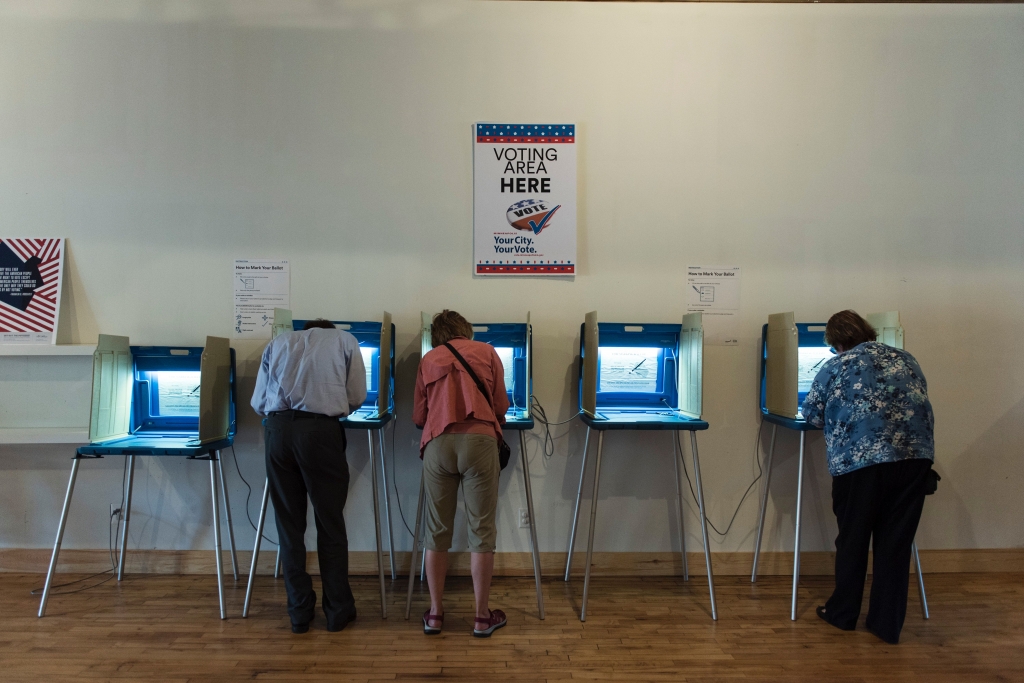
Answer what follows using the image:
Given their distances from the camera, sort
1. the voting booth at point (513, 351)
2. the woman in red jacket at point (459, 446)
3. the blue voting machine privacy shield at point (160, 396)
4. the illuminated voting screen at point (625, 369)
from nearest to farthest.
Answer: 1. the woman in red jacket at point (459, 446)
2. the blue voting machine privacy shield at point (160, 396)
3. the voting booth at point (513, 351)
4. the illuminated voting screen at point (625, 369)

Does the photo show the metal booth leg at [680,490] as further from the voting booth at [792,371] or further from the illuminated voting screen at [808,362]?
the illuminated voting screen at [808,362]

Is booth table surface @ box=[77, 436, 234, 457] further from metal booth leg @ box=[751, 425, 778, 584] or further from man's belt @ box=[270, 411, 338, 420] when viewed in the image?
metal booth leg @ box=[751, 425, 778, 584]

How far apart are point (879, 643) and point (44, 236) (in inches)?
174

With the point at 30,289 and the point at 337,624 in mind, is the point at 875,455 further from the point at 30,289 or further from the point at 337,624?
the point at 30,289

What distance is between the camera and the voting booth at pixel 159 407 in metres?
2.59

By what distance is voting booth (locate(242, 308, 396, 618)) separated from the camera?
101 inches

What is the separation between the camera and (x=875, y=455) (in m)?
2.29

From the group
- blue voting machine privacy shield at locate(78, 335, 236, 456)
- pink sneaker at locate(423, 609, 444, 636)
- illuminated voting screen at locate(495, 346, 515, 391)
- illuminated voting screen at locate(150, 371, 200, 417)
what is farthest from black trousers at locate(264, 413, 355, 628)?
illuminated voting screen at locate(495, 346, 515, 391)

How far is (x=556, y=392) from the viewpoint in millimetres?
3086

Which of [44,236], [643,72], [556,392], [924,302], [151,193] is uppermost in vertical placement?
Answer: [643,72]

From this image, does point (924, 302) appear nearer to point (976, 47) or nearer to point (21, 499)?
point (976, 47)

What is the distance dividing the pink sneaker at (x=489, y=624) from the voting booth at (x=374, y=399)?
1.51 ft

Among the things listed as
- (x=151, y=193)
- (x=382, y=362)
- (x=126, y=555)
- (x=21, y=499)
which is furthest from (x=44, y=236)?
(x=382, y=362)

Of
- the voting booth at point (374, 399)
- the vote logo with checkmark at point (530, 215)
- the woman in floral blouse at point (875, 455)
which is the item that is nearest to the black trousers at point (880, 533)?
the woman in floral blouse at point (875, 455)
